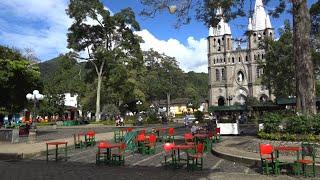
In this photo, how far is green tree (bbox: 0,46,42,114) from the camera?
1237 inches

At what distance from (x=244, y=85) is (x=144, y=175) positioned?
106m

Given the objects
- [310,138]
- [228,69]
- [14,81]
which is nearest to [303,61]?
[310,138]

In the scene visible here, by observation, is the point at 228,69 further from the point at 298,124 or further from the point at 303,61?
the point at 298,124

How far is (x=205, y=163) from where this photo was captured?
15.4m

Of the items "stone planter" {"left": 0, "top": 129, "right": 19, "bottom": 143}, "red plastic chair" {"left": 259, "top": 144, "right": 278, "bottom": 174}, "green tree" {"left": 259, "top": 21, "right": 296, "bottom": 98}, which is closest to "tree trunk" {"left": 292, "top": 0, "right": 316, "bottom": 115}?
"red plastic chair" {"left": 259, "top": 144, "right": 278, "bottom": 174}

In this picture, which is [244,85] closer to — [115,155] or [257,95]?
[257,95]

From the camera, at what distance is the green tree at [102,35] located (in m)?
57.2

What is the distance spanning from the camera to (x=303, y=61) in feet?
58.8

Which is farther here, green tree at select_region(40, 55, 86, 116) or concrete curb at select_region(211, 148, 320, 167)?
green tree at select_region(40, 55, 86, 116)

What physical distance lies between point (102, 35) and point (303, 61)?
4407cm

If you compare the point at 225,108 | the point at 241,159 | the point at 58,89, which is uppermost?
the point at 58,89

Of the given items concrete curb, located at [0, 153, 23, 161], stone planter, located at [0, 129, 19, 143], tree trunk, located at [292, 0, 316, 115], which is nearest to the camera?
tree trunk, located at [292, 0, 316, 115]

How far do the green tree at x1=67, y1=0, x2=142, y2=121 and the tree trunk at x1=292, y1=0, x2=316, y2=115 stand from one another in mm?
41436

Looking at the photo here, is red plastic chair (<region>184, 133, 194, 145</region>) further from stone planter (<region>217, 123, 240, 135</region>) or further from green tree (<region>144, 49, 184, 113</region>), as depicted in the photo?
green tree (<region>144, 49, 184, 113</region>)
